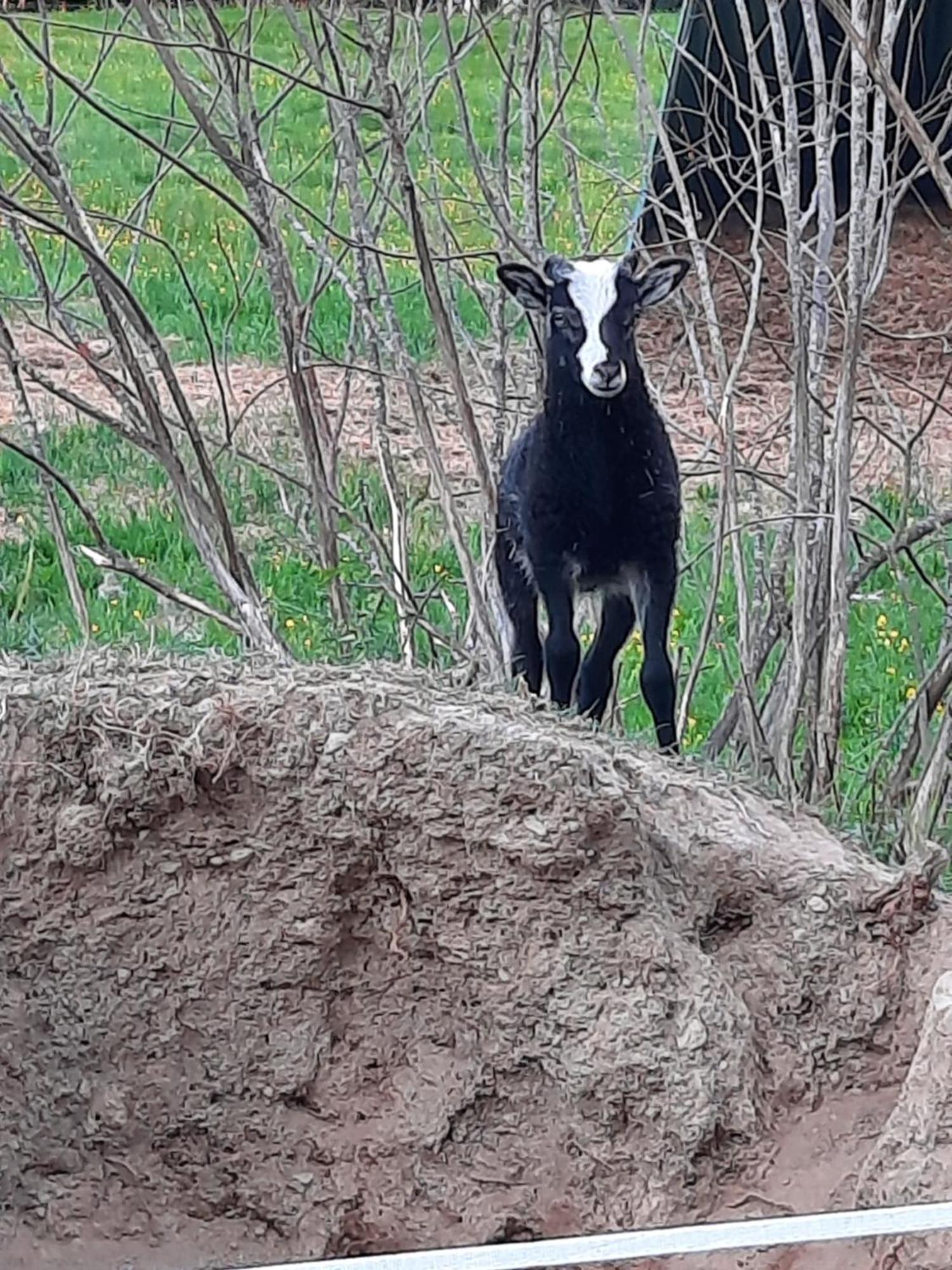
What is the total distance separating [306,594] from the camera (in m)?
5.86

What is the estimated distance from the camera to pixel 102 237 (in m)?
8.12

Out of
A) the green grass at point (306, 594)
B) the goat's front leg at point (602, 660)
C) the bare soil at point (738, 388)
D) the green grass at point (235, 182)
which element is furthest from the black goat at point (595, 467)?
the green grass at point (235, 182)

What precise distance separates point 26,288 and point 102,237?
560 mm

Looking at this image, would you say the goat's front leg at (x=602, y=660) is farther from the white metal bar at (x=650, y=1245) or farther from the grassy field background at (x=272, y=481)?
the white metal bar at (x=650, y=1245)

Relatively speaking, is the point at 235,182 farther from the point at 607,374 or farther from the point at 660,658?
the point at 607,374

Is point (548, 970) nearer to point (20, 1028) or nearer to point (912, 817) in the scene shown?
point (20, 1028)

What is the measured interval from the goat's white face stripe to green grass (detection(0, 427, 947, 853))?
1.08 m

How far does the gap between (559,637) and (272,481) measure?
10.4 feet

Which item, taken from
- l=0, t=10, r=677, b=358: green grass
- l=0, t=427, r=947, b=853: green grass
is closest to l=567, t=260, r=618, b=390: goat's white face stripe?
l=0, t=427, r=947, b=853: green grass

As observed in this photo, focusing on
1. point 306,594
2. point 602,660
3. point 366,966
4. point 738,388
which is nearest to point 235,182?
point 306,594

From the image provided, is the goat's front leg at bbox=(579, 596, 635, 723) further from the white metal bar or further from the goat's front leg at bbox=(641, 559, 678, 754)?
the white metal bar

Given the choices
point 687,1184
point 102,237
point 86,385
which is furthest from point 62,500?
point 687,1184

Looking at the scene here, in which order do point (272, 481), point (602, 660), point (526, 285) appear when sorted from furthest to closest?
point (272, 481), point (602, 660), point (526, 285)

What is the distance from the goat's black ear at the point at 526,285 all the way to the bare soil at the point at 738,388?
1.95 m
